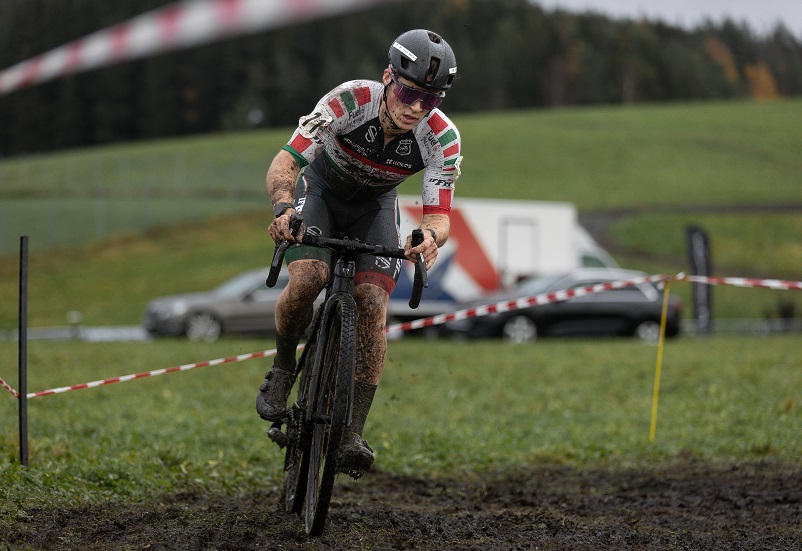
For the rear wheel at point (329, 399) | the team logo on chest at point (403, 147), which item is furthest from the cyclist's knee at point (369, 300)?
the team logo on chest at point (403, 147)

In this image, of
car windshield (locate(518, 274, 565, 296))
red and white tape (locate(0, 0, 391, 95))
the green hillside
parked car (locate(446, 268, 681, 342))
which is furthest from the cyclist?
the green hillside

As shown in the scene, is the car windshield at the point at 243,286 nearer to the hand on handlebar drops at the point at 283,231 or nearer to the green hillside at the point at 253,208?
the green hillside at the point at 253,208

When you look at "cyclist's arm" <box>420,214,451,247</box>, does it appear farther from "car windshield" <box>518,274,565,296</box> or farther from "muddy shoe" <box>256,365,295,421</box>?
"car windshield" <box>518,274,565,296</box>

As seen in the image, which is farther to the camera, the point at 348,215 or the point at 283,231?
the point at 348,215

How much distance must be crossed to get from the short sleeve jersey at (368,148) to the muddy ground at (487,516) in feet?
5.83

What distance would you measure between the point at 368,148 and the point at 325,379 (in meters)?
1.26

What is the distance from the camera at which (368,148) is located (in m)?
5.72

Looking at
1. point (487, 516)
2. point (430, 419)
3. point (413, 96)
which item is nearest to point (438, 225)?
point (413, 96)

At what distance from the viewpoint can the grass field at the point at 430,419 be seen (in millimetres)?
7288

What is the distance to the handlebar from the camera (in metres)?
5.25

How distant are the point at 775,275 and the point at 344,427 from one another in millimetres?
36449

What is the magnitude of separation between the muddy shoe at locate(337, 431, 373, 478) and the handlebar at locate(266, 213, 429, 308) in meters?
0.74

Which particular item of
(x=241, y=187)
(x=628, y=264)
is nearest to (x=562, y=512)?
(x=628, y=264)

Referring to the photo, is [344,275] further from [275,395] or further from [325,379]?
[275,395]
